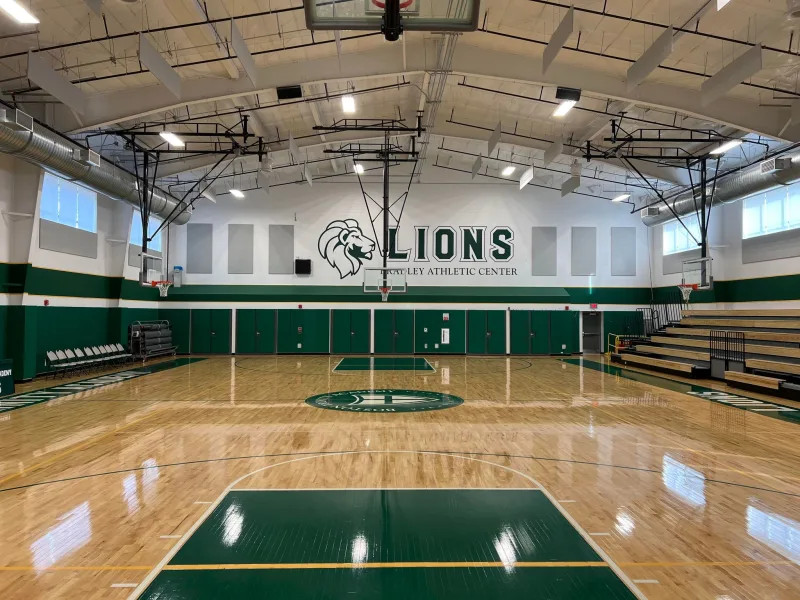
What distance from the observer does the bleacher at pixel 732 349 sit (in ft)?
36.8

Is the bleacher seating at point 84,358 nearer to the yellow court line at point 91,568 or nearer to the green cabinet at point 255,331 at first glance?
the green cabinet at point 255,331

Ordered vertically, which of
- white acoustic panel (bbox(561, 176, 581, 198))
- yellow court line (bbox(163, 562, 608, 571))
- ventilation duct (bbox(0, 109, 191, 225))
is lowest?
yellow court line (bbox(163, 562, 608, 571))

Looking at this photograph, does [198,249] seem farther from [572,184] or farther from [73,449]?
[73,449]

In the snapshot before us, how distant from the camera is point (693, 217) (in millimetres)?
18438

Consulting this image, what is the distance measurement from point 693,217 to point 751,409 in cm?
1125

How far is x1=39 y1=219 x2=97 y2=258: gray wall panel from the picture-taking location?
13.0 m

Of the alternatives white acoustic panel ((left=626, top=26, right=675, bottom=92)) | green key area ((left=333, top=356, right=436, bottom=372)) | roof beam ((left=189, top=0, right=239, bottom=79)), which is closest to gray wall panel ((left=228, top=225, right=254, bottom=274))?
green key area ((left=333, top=356, right=436, bottom=372))

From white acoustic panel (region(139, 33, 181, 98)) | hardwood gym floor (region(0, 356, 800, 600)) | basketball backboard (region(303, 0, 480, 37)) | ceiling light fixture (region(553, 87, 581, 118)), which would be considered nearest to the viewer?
hardwood gym floor (region(0, 356, 800, 600))

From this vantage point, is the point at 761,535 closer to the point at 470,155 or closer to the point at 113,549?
the point at 113,549

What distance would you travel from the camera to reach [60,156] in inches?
446

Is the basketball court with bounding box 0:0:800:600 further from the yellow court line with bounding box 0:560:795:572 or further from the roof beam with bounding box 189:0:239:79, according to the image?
the roof beam with bounding box 189:0:239:79

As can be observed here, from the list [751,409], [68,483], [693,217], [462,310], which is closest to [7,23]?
[68,483]

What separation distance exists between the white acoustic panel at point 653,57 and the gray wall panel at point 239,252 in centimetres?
1557

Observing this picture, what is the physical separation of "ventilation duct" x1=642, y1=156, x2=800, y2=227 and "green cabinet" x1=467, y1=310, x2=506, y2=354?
6740mm
